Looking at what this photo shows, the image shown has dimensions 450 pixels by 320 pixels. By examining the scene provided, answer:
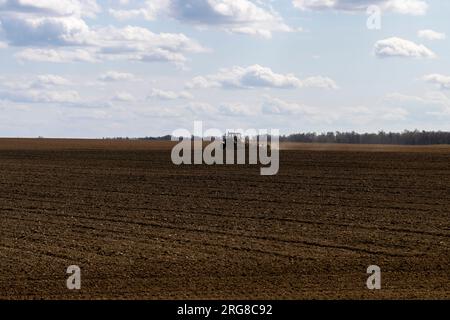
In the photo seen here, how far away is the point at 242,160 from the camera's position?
47.4 m

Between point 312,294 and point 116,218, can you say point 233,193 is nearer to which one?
point 116,218

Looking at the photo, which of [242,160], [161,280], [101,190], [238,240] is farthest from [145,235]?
[242,160]

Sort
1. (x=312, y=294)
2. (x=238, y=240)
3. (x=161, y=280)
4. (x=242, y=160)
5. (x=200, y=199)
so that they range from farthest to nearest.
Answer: (x=242, y=160)
(x=200, y=199)
(x=238, y=240)
(x=161, y=280)
(x=312, y=294)

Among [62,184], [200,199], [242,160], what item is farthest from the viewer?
[242,160]

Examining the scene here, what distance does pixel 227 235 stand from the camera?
62.3ft

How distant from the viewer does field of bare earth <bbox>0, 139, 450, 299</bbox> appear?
1360 centimetres

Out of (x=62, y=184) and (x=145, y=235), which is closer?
(x=145, y=235)

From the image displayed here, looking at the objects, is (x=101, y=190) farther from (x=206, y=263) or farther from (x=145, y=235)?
(x=206, y=263)

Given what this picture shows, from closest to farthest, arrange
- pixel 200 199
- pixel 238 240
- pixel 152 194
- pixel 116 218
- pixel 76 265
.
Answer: pixel 76 265, pixel 238 240, pixel 116 218, pixel 200 199, pixel 152 194

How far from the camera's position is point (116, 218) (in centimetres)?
2225

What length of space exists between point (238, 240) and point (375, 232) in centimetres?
335

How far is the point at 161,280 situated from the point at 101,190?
17.1 metres

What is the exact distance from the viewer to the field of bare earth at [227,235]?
13.6 m

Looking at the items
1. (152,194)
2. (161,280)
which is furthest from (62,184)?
(161,280)
